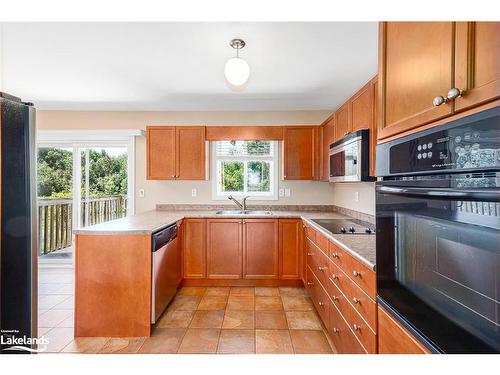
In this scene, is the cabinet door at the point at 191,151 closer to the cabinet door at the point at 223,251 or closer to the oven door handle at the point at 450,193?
the cabinet door at the point at 223,251

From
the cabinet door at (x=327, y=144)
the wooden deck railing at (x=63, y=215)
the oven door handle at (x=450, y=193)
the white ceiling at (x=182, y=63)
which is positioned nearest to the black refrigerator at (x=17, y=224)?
the white ceiling at (x=182, y=63)

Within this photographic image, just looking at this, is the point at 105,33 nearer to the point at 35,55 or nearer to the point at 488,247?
the point at 35,55

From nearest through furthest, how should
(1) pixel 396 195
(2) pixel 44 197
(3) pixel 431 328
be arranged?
(3) pixel 431 328 < (1) pixel 396 195 < (2) pixel 44 197

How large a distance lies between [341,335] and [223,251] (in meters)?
1.85

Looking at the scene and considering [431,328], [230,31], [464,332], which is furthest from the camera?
[230,31]

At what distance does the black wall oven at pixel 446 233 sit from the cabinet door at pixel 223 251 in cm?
248

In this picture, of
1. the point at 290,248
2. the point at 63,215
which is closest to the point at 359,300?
the point at 290,248

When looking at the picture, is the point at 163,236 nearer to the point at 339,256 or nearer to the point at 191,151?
the point at 191,151

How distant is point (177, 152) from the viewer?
3695 millimetres

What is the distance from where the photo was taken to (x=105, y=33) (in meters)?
2.11

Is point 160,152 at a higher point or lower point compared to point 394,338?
higher

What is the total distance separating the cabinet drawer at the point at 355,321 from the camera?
1319 millimetres
